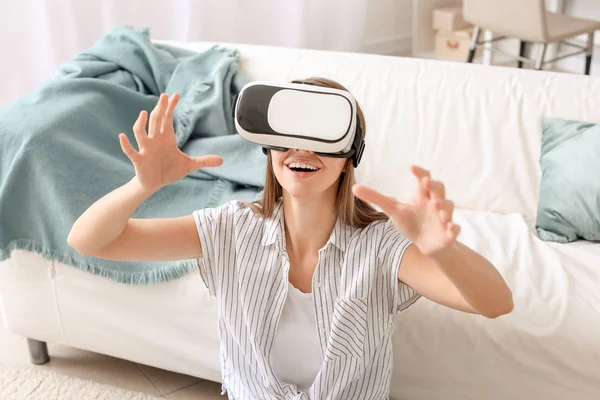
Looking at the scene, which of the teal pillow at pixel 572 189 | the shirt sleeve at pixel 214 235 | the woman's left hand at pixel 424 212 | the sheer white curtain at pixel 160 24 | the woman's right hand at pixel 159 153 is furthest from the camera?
the sheer white curtain at pixel 160 24

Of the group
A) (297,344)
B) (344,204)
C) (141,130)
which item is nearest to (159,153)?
(141,130)

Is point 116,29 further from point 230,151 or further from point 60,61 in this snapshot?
point 60,61

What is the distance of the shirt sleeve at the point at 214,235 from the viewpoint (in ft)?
3.94

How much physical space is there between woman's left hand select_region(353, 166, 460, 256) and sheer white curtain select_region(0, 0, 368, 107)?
2199 millimetres

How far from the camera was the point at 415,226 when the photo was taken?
91 cm

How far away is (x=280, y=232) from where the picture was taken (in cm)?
121

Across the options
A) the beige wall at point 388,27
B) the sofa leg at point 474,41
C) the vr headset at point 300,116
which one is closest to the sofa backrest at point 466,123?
the vr headset at point 300,116

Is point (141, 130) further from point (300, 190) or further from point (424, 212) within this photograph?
point (424, 212)

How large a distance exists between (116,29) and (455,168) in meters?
0.99

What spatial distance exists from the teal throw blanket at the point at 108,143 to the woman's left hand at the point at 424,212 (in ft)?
2.41

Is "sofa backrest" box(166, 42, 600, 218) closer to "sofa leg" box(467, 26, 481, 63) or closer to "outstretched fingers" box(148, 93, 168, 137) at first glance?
"outstretched fingers" box(148, 93, 168, 137)

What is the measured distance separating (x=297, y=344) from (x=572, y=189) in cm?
75

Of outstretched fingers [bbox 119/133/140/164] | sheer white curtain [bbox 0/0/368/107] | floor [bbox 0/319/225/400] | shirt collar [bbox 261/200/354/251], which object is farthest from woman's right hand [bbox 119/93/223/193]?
sheer white curtain [bbox 0/0/368/107]

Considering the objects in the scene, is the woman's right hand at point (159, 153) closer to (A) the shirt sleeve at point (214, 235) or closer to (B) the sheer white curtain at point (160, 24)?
(A) the shirt sleeve at point (214, 235)
